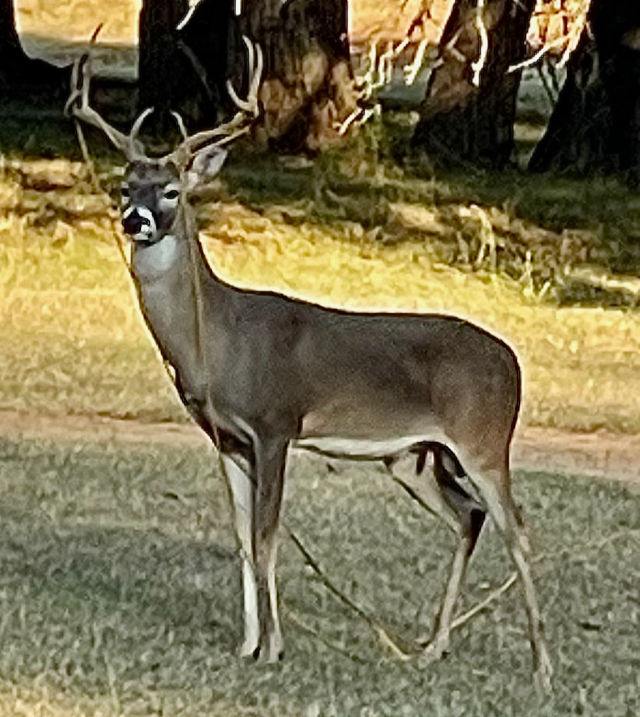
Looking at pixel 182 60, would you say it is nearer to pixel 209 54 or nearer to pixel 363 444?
pixel 209 54

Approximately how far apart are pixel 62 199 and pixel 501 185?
384 centimetres

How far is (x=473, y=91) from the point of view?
78.2 ft

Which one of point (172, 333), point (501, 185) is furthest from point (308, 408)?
point (501, 185)

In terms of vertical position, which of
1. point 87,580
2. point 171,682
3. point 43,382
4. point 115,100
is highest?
point 171,682

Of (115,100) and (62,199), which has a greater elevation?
(62,199)

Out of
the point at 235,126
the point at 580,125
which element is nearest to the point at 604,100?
the point at 580,125

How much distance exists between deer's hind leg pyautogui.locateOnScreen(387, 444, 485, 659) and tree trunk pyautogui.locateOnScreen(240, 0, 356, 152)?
13253 millimetres

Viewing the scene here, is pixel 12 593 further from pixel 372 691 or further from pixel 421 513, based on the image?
pixel 421 513

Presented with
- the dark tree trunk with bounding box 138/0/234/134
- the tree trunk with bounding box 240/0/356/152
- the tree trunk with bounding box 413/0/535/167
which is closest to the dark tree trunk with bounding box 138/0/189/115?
the dark tree trunk with bounding box 138/0/234/134

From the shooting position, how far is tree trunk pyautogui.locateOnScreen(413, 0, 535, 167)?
23.2m

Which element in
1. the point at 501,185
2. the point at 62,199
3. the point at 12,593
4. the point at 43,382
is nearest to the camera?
the point at 12,593

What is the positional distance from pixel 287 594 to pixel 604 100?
1408 centimetres

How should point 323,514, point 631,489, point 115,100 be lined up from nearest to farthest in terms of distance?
point 323,514 → point 631,489 → point 115,100

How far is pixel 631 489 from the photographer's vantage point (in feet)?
42.8
